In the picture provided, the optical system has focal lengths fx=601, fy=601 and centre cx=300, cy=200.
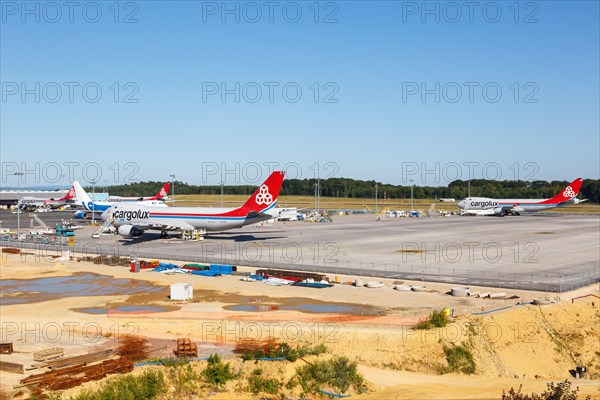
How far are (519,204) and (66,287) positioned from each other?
515ft

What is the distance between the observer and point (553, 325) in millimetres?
45094

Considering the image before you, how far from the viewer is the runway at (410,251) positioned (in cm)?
6462

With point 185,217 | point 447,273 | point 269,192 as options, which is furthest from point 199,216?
point 447,273

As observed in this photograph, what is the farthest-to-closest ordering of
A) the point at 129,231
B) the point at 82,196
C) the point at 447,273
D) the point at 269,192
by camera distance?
the point at 82,196 → the point at 129,231 → the point at 269,192 → the point at 447,273

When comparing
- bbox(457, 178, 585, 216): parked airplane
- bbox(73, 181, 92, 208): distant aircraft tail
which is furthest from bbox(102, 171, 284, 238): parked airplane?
bbox(457, 178, 585, 216): parked airplane

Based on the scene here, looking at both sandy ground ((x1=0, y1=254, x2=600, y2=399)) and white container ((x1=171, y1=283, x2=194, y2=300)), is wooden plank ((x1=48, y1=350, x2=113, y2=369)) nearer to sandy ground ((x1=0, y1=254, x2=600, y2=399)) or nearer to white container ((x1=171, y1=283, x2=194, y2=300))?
sandy ground ((x1=0, y1=254, x2=600, y2=399))

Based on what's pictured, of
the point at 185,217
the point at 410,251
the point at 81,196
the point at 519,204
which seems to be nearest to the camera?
the point at 410,251

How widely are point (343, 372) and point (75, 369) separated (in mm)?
14060

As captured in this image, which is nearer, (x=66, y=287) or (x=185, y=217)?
(x=66, y=287)

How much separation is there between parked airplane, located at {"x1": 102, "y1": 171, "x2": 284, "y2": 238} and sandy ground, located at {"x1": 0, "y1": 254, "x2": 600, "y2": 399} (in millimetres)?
40784

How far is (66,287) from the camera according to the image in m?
58.0

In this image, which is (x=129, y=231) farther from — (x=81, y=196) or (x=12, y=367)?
(x=12, y=367)

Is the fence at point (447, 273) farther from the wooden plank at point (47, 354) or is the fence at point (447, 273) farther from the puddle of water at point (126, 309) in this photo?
the wooden plank at point (47, 354)

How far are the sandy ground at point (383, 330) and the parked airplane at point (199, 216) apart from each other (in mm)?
40784
